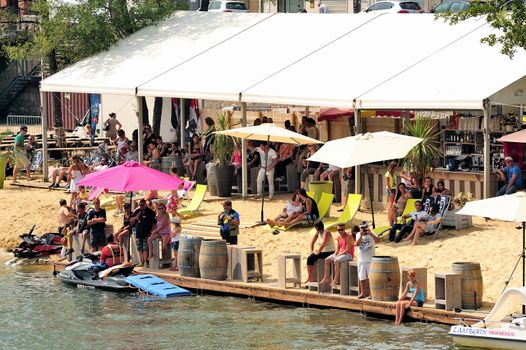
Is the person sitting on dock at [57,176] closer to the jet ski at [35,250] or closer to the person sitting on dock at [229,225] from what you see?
the jet ski at [35,250]

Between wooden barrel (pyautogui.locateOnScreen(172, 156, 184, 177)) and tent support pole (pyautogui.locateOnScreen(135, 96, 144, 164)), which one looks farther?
tent support pole (pyautogui.locateOnScreen(135, 96, 144, 164))

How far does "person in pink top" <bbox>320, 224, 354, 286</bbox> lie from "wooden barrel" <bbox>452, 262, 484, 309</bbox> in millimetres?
2299

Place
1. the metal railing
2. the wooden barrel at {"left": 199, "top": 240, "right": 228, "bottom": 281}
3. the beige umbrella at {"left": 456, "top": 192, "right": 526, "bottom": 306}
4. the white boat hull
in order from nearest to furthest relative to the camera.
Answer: the white boat hull
the beige umbrella at {"left": 456, "top": 192, "right": 526, "bottom": 306}
the wooden barrel at {"left": 199, "top": 240, "right": 228, "bottom": 281}
the metal railing

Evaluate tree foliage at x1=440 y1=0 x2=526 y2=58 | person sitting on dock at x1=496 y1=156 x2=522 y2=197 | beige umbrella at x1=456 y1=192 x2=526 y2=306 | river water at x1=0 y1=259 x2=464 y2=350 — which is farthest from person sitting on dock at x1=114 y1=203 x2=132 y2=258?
beige umbrella at x1=456 y1=192 x2=526 y2=306

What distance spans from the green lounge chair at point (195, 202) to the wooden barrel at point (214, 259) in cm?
508

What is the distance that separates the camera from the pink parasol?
28.1 meters

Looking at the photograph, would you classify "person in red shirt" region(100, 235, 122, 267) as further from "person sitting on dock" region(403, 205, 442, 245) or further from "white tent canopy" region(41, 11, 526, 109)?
"white tent canopy" region(41, 11, 526, 109)

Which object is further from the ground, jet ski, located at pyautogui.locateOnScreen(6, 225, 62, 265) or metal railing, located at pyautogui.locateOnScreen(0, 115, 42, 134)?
metal railing, located at pyautogui.locateOnScreen(0, 115, 42, 134)

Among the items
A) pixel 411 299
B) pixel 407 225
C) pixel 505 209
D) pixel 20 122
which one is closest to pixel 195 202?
pixel 407 225

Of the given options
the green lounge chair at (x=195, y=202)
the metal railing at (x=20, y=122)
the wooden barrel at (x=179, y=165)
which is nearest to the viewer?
the green lounge chair at (x=195, y=202)

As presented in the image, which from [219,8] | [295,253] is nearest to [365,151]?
[295,253]

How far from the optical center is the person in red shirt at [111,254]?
28062 mm

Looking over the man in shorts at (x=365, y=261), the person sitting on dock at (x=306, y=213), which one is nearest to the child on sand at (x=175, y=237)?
the person sitting on dock at (x=306, y=213)

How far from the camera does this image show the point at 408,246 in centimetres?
2702
